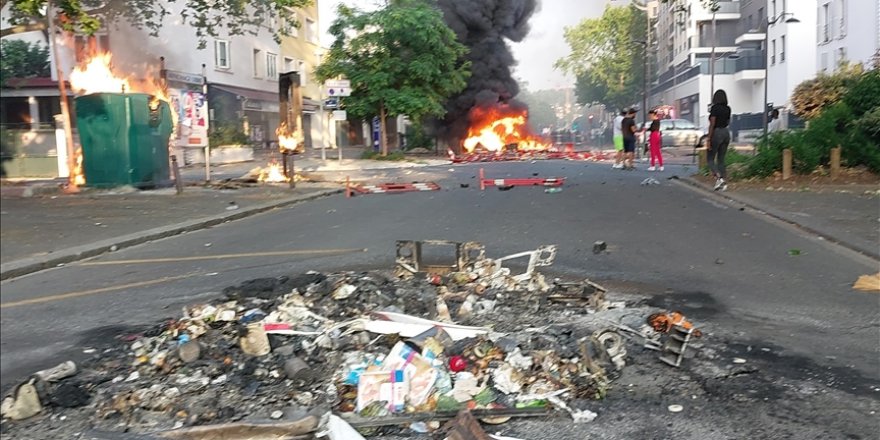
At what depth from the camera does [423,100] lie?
28.7 m

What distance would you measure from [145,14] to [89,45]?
0.42m

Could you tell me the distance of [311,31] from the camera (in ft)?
15.1

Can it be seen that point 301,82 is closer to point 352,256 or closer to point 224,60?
point 224,60

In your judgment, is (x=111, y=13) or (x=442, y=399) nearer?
(x=111, y=13)

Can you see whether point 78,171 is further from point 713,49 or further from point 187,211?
point 713,49

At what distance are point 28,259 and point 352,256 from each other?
5362mm

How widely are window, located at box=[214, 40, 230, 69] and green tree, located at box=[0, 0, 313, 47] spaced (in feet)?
0.56

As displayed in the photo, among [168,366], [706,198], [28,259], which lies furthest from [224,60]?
[706,198]

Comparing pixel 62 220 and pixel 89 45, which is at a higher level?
pixel 89 45

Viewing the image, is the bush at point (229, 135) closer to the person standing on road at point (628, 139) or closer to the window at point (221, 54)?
the window at point (221, 54)

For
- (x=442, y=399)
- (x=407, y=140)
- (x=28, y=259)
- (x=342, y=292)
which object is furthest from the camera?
(x=407, y=140)

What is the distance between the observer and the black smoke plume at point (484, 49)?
30.6 meters

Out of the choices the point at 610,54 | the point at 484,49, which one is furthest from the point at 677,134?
the point at 484,49

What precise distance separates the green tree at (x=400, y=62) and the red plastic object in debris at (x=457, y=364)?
72.4 feet
